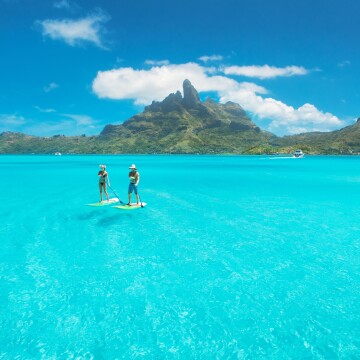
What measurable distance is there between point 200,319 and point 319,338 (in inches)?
143

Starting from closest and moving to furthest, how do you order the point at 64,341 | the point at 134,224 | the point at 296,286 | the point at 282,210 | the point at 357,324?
the point at 64,341
the point at 357,324
the point at 296,286
the point at 134,224
the point at 282,210

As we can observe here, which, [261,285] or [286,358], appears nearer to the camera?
[286,358]

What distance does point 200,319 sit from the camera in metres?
Answer: 10.2

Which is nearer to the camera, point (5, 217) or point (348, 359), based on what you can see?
point (348, 359)

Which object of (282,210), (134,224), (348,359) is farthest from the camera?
(282,210)

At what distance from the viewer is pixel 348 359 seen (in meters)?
8.30

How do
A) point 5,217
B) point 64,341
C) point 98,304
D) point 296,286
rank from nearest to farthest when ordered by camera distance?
point 64,341 → point 98,304 → point 296,286 → point 5,217

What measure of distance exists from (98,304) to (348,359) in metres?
8.03

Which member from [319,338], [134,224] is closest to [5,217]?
[134,224]

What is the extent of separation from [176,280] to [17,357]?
6388 millimetres

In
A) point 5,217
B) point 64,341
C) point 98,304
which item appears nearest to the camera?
point 64,341

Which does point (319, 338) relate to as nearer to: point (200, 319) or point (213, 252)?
point (200, 319)

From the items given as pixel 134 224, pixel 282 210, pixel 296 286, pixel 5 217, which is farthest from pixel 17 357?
pixel 282 210

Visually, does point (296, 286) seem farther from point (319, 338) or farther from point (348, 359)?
point (348, 359)
